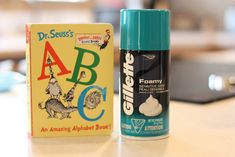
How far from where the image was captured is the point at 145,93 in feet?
2.01

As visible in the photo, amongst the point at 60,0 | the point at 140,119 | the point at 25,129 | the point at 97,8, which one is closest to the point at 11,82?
the point at 25,129

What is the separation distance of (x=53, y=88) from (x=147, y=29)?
150 millimetres

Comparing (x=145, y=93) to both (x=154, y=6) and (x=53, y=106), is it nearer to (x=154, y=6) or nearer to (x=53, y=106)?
(x=53, y=106)

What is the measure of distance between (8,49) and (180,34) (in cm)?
145

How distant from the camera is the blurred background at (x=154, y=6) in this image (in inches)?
100

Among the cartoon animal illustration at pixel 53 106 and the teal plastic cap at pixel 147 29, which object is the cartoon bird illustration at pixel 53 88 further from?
the teal plastic cap at pixel 147 29

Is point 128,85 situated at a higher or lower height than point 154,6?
lower

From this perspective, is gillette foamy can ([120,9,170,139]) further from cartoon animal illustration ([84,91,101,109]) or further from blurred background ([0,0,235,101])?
blurred background ([0,0,235,101])

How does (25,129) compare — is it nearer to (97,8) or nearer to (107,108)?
(107,108)

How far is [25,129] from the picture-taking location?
707mm

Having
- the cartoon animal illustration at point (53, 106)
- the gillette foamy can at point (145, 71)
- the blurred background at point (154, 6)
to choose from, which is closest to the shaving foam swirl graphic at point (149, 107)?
the gillette foamy can at point (145, 71)

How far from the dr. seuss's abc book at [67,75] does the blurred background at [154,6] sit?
5.63 ft

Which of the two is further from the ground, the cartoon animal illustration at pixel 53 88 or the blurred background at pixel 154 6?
the blurred background at pixel 154 6

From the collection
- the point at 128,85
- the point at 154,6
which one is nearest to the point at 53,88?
the point at 128,85
